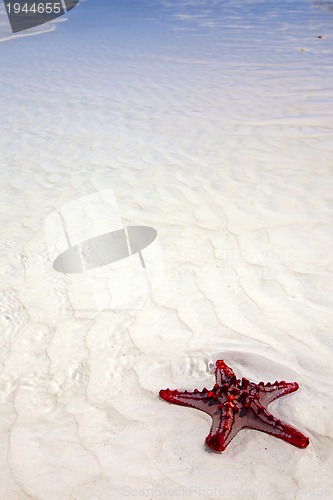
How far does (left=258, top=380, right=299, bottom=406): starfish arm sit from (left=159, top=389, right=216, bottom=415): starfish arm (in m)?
0.26

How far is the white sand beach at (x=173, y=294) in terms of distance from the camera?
228 cm

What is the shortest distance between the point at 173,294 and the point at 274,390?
3.87 feet

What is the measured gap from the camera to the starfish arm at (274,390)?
239 cm

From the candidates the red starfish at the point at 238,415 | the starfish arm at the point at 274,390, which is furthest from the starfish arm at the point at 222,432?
the starfish arm at the point at 274,390

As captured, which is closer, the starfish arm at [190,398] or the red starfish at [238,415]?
the red starfish at [238,415]

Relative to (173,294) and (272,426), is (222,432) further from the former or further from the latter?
(173,294)

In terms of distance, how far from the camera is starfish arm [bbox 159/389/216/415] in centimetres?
238

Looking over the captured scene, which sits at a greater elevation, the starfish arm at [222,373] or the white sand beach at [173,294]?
the starfish arm at [222,373]

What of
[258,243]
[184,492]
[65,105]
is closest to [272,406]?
[184,492]

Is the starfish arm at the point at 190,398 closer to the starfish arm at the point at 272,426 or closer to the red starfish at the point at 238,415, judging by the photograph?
the red starfish at the point at 238,415

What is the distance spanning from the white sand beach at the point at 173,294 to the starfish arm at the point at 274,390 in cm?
8

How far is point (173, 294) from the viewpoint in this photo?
11.3ft

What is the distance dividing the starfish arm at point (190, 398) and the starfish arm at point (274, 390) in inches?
10.4

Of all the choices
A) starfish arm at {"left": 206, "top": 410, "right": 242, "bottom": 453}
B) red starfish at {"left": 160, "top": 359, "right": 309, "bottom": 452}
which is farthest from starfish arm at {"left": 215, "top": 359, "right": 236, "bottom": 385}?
starfish arm at {"left": 206, "top": 410, "right": 242, "bottom": 453}
